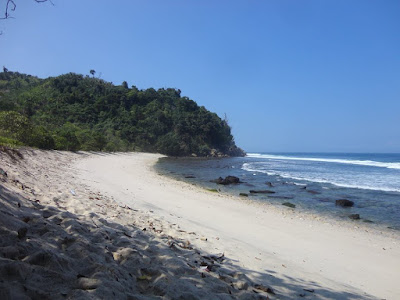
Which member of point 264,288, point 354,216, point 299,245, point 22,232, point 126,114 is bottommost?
point 354,216

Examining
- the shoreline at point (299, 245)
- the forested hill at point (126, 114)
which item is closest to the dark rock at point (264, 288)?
the shoreline at point (299, 245)

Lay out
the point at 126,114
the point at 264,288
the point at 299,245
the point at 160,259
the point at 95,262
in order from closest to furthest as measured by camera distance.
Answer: the point at 95,262 → the point at 264,288 → the point at 160,259 → the point at 299,245 → the point at 126,114

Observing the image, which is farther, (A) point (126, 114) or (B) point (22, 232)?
(A) point (126, 114)

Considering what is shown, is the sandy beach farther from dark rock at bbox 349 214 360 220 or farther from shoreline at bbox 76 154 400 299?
dark rock at bbox 349 214 360 220

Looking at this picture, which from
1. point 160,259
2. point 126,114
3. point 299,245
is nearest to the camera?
point 160,259

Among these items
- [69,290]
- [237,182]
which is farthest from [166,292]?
[237,182]

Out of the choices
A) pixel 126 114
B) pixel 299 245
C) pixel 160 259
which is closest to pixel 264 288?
pixel 160 259

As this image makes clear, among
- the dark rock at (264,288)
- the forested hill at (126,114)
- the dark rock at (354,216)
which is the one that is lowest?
the dark rock at (354,216)

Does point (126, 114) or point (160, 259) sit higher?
point (126, 114)

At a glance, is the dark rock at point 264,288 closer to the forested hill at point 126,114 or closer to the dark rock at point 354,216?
the dark rock at point 354,216

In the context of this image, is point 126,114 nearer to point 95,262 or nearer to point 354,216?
point 354,216

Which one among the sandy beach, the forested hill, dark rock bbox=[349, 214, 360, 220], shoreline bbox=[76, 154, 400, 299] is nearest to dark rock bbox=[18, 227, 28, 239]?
the sandy beach

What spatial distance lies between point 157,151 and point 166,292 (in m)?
75.0

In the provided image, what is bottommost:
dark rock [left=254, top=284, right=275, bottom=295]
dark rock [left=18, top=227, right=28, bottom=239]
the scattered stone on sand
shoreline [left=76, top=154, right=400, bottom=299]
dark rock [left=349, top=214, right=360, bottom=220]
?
dark rock [left=349, top=214, right=360, bottom=220]
